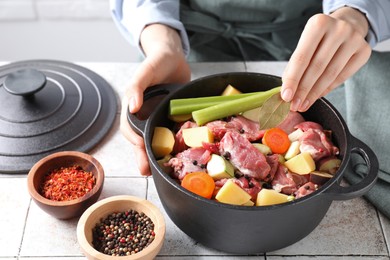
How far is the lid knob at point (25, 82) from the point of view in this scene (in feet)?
4.26

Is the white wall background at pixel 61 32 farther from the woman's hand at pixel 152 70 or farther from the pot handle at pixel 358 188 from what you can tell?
the pot handle at pixel 358 188

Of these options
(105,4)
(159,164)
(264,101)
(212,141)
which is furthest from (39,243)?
(105,4)

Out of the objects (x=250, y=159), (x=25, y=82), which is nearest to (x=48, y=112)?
(x=25, y=82)

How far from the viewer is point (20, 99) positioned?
1373 mm

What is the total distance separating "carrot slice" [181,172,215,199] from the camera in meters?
0.97

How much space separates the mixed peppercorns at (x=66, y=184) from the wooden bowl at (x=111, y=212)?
0.07m

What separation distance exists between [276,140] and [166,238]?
29cm

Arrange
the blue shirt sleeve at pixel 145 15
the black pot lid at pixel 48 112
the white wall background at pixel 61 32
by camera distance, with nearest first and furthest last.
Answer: the black pot lid at pixel 48 112 → the blue shirt sleeve at pixel 145 15 → the white wall background at pixel 61 32

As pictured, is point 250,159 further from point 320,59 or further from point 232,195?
point 320,59

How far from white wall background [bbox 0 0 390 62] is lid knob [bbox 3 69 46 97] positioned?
1071 mm

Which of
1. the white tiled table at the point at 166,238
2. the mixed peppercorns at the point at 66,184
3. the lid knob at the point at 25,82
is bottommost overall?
the white tiled table at the point at 166,238

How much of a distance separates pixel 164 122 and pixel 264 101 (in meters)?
0.21

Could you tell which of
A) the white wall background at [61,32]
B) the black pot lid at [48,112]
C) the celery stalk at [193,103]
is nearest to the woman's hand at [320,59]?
the celery stalk at [193,103]

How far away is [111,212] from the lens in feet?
3.51
